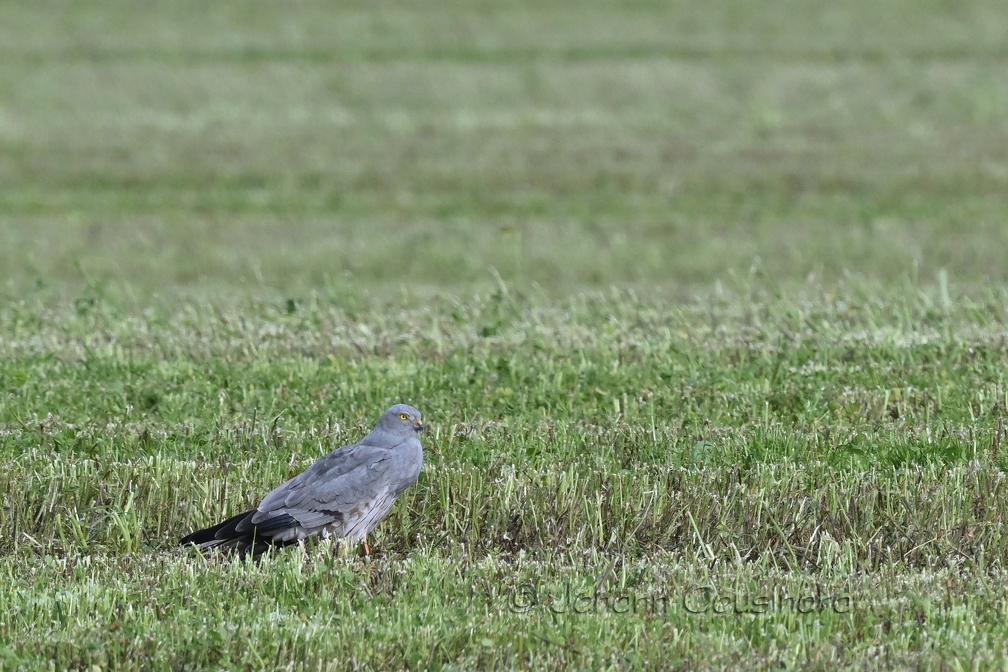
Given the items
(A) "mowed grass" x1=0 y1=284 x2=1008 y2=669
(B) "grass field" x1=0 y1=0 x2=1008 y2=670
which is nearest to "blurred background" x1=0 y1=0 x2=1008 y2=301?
(B) "grass field" x1=0 y1=0 x2=1008 y2=670

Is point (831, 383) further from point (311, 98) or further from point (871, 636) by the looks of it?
point (311, 98)

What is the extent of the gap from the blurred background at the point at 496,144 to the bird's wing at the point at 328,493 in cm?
724

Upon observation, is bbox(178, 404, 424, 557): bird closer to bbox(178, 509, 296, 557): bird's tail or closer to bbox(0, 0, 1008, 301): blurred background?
bbox(178, 509, 296, 557): bird's tail

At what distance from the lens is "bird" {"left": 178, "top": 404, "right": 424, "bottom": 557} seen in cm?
614

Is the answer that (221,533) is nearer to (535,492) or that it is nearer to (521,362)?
(535,492)

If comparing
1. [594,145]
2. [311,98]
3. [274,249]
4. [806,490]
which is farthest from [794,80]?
[806,490]

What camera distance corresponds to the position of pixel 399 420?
6465mm

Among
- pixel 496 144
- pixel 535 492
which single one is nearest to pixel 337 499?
pixel 535 492

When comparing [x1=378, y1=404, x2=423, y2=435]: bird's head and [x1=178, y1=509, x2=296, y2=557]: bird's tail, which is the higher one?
[x1=378, y1=404, x2=423, y2=435]: bird's head

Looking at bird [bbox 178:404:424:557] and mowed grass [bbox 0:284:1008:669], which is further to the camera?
bird [bbox 178:404:424:557]

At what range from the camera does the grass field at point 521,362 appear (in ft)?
17.5

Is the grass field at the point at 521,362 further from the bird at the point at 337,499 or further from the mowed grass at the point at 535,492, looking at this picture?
the bird at the point at 337,499

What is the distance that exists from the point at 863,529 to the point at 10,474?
3.84m

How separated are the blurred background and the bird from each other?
7.15m
